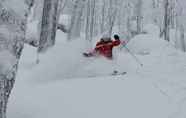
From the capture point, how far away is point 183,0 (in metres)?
38.0

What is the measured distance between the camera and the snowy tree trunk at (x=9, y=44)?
3072 mm

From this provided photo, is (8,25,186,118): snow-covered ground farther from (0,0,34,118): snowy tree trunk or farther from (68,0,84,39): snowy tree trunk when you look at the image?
(68,0,84,39): snowy tree trunk

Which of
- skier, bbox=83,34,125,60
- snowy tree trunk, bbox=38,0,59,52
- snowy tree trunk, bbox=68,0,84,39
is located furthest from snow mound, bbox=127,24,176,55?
snowy tree trunk, bbox=38,0,59,52

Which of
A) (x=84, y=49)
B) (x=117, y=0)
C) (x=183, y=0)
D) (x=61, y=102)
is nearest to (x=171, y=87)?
(x=61, y=102)

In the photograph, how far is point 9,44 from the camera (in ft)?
10.2

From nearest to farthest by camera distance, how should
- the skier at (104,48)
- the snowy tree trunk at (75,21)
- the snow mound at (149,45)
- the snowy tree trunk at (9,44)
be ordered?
the snowy tree trunk at (9,44)
the skier at (104,48)
the snowy tree trunk at (75,21)
the snow mound at (149,45)

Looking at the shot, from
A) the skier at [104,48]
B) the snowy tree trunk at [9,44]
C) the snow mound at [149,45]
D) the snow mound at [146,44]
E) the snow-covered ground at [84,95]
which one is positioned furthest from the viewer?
the snow mound at [146,44]

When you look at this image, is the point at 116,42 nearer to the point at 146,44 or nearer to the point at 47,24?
the point at 47,24

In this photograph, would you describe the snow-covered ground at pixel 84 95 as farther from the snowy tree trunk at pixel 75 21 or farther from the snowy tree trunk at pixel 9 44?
the snowy tree trunk at pixel 75 21

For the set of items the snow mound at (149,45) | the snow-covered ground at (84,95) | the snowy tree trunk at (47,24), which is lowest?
the snow-covered ground at (84,95)

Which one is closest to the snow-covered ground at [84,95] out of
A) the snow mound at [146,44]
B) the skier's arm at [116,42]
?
the skier's arm at [116,42]

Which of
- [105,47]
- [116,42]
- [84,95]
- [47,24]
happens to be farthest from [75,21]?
[84,95]

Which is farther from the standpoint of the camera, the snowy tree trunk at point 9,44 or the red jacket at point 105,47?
the red jacket at point 105,47

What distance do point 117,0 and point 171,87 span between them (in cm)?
3560
